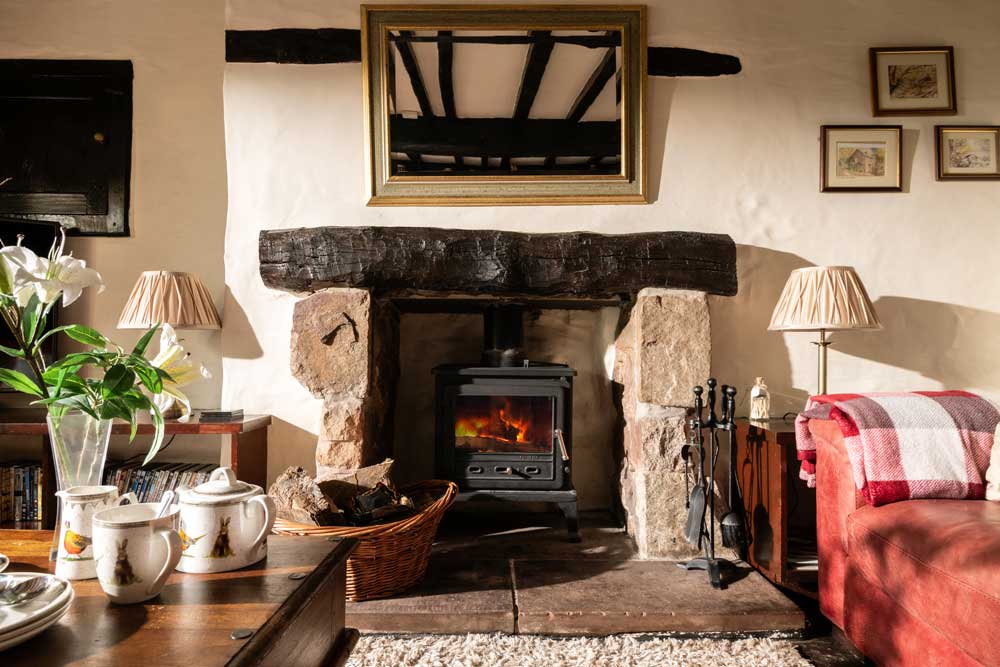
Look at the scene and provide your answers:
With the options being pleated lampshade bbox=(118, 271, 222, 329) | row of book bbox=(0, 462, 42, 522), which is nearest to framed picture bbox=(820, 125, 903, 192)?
pleated lampshade bbox=(118, 271, 222, 329)

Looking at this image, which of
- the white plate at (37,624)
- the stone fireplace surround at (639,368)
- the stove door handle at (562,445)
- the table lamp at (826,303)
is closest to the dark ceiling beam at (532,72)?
the stone fireplace surround at (639,368)

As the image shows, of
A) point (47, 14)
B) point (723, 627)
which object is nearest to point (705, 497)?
point (723, 627)

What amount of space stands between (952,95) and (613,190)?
1.40m

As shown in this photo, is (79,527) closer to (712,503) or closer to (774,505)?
(712,503)

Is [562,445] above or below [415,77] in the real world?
below

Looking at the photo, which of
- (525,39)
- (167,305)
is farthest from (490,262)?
(167,305)

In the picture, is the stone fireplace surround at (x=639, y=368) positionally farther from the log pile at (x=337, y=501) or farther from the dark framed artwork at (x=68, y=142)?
the dark framed artwork at (x=68, y=142)

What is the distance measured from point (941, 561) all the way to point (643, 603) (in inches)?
32.3

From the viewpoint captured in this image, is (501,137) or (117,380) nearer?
(117,380)

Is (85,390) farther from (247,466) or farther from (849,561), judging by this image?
(849,561)

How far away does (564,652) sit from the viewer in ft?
5.82

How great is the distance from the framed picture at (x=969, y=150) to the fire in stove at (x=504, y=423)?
183cm

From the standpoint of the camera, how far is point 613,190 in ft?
8.48

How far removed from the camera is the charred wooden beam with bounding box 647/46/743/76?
262cm
